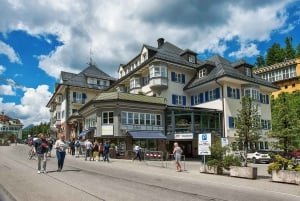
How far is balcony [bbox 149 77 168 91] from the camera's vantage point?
38344 millimetres

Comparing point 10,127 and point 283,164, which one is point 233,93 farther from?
point 10,127

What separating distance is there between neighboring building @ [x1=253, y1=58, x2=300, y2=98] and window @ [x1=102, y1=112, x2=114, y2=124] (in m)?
50.2

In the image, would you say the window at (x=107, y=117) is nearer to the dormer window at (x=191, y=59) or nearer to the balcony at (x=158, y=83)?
the balcony at (x=158, y=83)

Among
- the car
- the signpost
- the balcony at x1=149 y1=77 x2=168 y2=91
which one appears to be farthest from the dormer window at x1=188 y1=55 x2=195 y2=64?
the signpost

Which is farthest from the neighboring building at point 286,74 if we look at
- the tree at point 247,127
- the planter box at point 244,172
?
the planter box at point 244,172

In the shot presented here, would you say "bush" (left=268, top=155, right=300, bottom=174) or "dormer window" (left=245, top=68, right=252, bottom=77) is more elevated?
"dormer window" (left=245, top=68, right=252, bottom=77)

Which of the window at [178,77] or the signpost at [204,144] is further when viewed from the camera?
the window at [178,77]

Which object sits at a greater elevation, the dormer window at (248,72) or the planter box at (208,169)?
the dormer window at (248,72)

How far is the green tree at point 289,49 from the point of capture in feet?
266

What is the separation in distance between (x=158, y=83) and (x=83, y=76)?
26.9 m

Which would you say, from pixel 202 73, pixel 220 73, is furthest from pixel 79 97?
pixel 220 73

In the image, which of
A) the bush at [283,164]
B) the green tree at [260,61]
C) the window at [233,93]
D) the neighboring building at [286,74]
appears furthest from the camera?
the green tree at [260,61]

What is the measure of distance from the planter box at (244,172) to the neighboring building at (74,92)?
38227mm

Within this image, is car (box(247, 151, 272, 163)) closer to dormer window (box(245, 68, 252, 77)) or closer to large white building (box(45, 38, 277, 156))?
large white building (box(45, 38, 277, 156))
